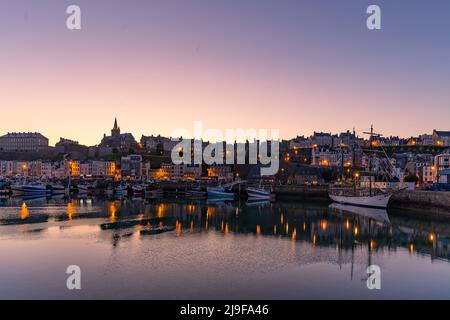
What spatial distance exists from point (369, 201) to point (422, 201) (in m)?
6.77

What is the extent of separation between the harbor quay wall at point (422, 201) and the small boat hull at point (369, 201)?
139 cm

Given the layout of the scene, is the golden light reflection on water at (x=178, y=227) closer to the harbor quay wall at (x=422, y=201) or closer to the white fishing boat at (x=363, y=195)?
the harbor quay wall at (x=422, y=201)

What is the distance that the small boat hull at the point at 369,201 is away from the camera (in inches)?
1841

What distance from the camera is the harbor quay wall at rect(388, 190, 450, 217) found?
39500 millimetres

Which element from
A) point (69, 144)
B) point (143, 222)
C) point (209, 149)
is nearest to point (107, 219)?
point (143, 222)

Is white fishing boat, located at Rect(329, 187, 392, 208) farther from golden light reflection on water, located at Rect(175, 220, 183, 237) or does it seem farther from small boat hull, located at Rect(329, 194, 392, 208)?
golden light reflection on water, located at Rect(175, 220, 183, 237)

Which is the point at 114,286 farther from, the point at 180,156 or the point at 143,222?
the point at 180,156

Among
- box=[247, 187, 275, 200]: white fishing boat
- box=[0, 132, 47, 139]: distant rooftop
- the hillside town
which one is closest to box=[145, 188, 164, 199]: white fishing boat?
box=[247, 187, 275, 200]: white fishing boat

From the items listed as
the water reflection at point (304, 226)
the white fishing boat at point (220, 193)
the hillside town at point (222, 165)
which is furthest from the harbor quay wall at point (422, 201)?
the white fishing boat at point (220, 193)

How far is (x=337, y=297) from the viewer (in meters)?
14.9

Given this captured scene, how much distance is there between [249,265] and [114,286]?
5815 mm

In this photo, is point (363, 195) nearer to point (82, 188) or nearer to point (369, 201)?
point (369, 201)
